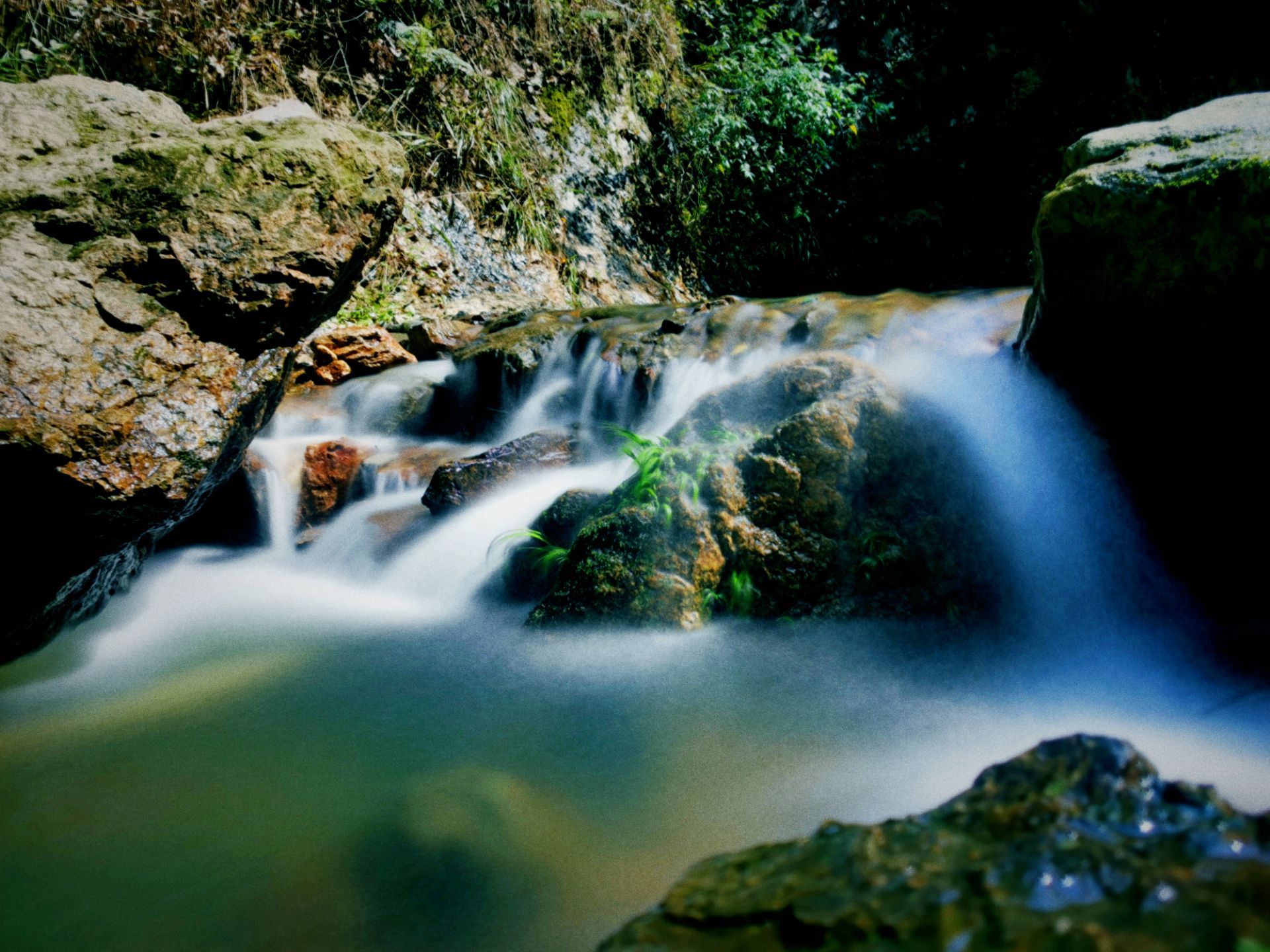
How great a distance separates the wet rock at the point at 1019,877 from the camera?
2.66 ft

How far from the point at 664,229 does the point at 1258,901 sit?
10467 millimetres

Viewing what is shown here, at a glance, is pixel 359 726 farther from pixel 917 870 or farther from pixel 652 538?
pixel 917 870

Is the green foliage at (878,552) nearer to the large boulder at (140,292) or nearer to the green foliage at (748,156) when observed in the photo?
the large boulder at (140,292)

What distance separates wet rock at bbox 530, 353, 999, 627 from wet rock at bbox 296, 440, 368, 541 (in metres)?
2.33

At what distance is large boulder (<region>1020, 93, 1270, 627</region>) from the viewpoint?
8.79 ft

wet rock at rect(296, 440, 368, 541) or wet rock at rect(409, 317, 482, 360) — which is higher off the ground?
wet rock at rect(409, 317, 482, 360)

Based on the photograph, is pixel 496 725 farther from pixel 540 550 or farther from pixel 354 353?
pixel 354 353

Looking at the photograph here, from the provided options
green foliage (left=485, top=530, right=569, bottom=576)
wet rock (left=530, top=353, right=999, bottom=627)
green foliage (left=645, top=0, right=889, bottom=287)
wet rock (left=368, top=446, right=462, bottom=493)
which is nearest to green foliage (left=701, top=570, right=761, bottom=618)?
wet rock (left=530, top=353, right=999, bottom=627)

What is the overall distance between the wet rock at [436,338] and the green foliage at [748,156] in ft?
14.1

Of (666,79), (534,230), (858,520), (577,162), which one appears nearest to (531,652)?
(858,520)

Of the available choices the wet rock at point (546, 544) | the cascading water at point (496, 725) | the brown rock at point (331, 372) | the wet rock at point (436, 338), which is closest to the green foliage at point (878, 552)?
the cascading water at point (496, 725)

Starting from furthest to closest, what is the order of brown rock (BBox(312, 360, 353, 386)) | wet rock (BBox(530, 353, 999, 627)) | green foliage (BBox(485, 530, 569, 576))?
brown rock (BBox(312, 360, 353, 386))
green foliage (BBox(485, 530, 569, 576))
wet rock (BBox(530, 353, 999, 627))

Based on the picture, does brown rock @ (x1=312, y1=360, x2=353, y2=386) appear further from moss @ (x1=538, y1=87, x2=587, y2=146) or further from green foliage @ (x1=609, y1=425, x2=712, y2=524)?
moss @ (x1=538, y1=87, x2=587, y2=146)

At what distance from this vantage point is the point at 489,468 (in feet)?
15.2
